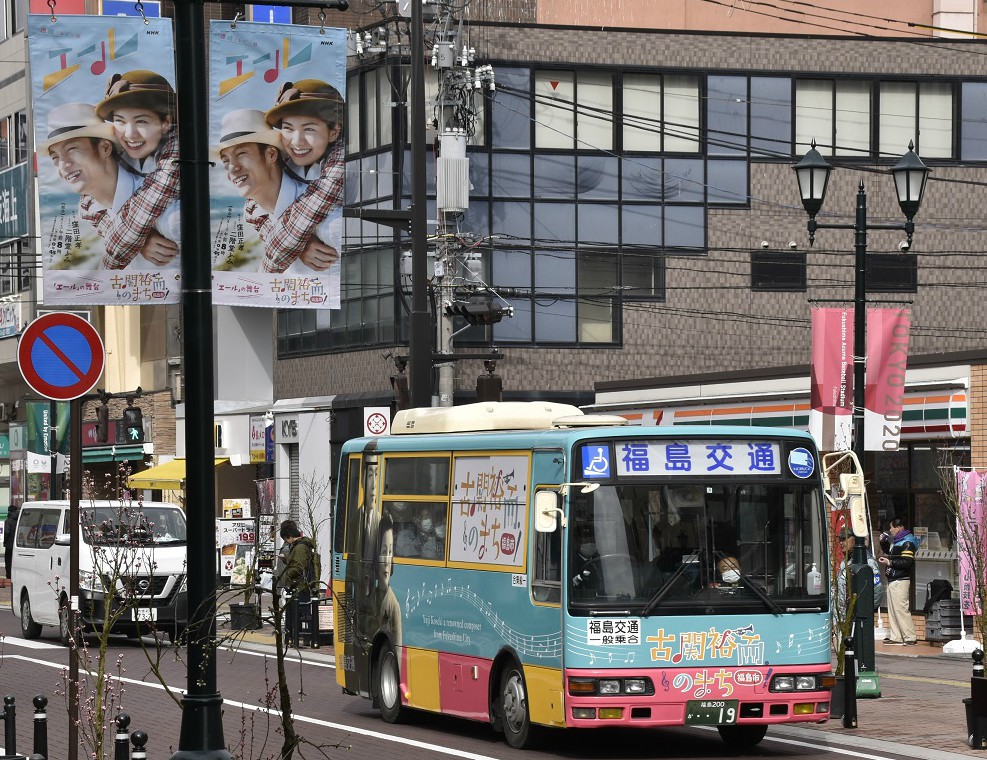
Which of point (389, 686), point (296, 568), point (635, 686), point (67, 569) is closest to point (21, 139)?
point (67, 569)

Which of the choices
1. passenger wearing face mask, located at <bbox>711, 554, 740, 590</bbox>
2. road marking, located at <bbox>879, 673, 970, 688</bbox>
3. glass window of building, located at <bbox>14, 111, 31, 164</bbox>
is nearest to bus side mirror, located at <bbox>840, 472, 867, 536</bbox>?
passenger wearing face mask, located at <bbox>711, 554, 740, 590</bbox>

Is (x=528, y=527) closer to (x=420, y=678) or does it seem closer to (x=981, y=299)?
(x=420, y=678)

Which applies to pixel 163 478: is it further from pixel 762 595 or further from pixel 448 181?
pixel 762 595

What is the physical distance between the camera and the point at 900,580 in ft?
88.7

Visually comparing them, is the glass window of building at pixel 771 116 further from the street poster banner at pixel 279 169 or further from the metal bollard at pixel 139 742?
the metal bollard at pixel 139 742

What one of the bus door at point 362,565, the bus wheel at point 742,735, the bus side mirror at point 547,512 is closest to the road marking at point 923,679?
the bus wheel at point 742,735

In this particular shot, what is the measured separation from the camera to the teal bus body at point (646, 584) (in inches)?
585

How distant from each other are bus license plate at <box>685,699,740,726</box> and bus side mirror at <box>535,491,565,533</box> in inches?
68.9

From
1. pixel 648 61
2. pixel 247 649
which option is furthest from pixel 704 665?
pixel 648 61

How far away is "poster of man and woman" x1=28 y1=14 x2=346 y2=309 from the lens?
1384 centimetres

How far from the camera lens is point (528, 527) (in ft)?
51.6

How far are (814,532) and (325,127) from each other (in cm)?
516

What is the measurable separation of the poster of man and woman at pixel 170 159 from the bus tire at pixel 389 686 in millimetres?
4688

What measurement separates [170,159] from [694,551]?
5092 mm
